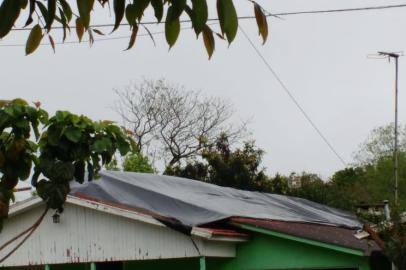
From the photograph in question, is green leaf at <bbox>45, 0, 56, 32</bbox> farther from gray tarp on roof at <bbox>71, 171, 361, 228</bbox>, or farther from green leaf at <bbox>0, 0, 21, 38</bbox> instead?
gray tarp on roof at <bbox>71, 171, 361, 228</bbox>

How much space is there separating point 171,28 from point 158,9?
78mm

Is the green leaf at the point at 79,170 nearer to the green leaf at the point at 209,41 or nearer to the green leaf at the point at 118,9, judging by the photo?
the green leaf at the point at 209,41

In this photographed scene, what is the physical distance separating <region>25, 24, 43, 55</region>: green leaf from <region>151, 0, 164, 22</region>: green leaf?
1.76 feet

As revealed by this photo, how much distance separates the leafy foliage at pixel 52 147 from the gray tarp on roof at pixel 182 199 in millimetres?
6599

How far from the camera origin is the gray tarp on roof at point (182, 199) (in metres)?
14.3

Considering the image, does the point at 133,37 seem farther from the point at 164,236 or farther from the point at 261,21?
the point at 164,236

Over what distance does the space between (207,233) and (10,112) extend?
6.91 metres

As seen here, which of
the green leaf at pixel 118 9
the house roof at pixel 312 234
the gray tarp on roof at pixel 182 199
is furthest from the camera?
the gray tarp on roof at pixel 182 199

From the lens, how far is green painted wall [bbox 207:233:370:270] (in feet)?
43.3

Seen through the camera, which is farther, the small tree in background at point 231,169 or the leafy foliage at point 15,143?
the small tree in background at point 231,169

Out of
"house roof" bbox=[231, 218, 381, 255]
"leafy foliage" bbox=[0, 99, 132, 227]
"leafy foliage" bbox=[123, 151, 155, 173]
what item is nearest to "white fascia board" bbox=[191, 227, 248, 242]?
"house roof" bbox=[231, 218, 381, 255]

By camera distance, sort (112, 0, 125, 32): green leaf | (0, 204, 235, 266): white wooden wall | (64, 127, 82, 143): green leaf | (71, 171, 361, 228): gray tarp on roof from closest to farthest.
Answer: (112, 0, 125, 32): green leaf → (64, 127, 82, 143): green leaf → (0, 204, 235, 266): white wooden wall → (71, 171, 361, 228): gray tarp on roof

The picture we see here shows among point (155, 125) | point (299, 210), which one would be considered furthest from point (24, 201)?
point (155, 125)

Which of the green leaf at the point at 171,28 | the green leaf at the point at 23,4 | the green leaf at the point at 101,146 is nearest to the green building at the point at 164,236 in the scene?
the green leaf at the point at 101,146
